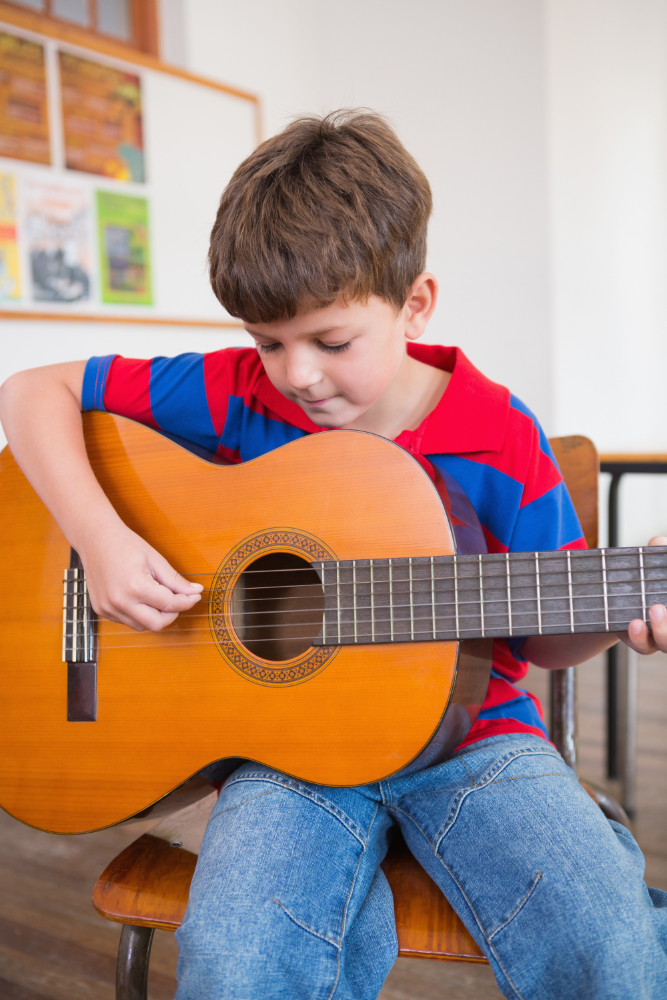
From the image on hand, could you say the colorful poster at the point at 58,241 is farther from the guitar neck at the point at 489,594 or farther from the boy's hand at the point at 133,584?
the guitar neck at the point at 489,594

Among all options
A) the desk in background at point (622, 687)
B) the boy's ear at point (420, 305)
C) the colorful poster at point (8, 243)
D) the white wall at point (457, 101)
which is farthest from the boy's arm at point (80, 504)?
the white wall at point (457, 101)

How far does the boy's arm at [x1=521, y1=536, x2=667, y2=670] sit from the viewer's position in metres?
0.78

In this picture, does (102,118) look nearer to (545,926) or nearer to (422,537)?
(422,537)

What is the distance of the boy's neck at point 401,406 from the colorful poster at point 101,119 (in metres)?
2.11

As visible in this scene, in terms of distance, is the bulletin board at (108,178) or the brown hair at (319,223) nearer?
the brown hair at (319,223)

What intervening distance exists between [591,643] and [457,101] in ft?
9.67

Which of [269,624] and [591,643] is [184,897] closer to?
[269,624]

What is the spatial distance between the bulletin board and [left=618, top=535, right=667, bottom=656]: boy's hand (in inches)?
90.9

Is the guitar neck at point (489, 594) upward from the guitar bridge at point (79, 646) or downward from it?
upward

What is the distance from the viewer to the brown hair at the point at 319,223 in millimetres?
924

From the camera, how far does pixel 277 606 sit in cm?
103

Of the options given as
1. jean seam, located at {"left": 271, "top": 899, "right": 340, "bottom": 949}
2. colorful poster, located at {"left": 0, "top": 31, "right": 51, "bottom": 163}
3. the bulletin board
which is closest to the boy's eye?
jean seam, located at {"left": 271, "top": 899, "right": 340, "bottom": 949}

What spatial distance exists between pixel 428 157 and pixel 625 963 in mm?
3275

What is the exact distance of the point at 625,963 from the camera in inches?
27.0
